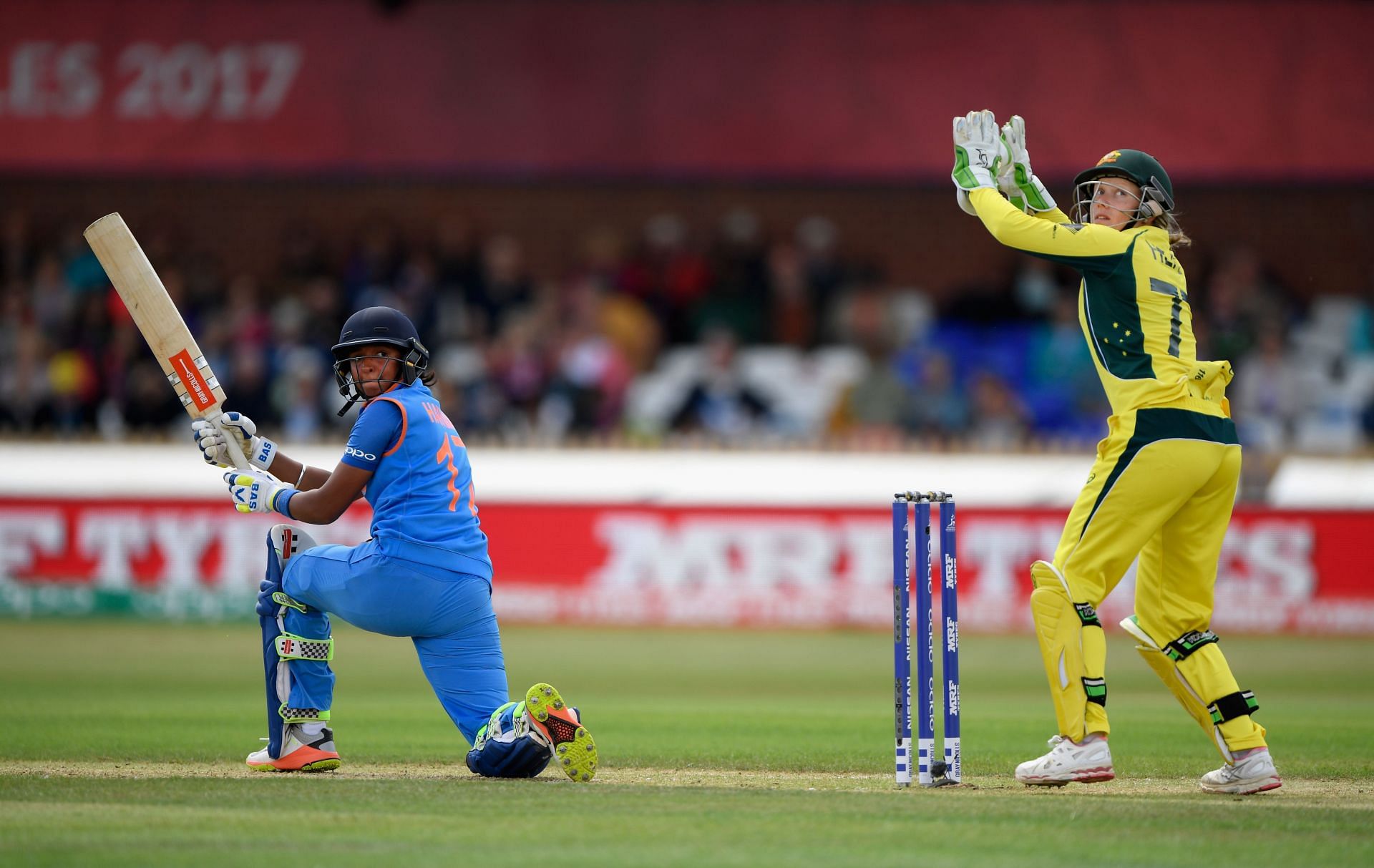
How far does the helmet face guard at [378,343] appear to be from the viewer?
615 centimetres

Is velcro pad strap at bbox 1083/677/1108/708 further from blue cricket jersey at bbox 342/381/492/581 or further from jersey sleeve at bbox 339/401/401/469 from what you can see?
jersey sleeve at bbox 339/401/401/469

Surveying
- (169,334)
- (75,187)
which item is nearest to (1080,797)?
(169,334)

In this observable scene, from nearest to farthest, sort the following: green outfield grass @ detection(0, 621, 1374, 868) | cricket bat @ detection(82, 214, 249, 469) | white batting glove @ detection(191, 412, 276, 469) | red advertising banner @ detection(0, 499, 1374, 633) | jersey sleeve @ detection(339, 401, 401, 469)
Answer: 1. green outfield grass @ detection(0, 621, 1374, 868)
2. jersey sleeve @ detection(339, 401, 401, 469)
3. white batting glove @ detection(191, 412, 276, 469)
4. cricket bat @ detection(82, 214, 249, 469)
5. red advertising banner @ detection(0, 499, 1374, 633)

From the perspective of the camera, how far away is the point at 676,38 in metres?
16.2

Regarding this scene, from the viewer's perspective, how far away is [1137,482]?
5.68 meters

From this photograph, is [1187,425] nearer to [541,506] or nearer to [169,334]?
[169,334]

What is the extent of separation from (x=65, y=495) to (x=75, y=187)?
21.0ft

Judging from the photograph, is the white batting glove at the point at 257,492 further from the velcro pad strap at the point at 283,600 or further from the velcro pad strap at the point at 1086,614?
the velcro pad strap at the point at 1086,614

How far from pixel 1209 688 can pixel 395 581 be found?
9.08 feet

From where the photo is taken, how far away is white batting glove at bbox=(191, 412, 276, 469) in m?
6.45

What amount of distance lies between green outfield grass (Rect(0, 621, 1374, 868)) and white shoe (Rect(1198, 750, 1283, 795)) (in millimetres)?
63

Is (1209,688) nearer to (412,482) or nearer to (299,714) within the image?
(412,482)

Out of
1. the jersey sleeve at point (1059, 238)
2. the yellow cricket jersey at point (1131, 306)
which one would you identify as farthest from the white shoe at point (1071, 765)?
the jersey sleeve at point (1059, 238)

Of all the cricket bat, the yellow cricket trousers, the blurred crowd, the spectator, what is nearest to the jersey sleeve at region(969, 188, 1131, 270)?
the yellow cricket trousers
